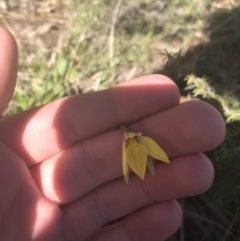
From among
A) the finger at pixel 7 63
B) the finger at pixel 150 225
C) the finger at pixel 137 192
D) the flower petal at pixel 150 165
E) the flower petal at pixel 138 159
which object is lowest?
the finger at pixel 150 225

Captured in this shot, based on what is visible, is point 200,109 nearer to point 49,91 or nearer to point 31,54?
point 49,91

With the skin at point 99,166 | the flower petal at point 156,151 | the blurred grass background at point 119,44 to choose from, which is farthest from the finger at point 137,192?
the blurred grass background at point 119,44

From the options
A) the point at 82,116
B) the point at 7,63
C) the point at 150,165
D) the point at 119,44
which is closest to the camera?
the point at 7,63

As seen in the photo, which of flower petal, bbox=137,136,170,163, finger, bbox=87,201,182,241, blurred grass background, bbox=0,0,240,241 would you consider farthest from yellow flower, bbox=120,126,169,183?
blurred grass background, bbox=0,0,240,241

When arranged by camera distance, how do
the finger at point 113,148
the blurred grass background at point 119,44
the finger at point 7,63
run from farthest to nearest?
the blurred grass background at point 119,44, the finger at point 113,148, the finger at point 7,63

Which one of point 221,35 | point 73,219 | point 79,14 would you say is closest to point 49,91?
point 79,14

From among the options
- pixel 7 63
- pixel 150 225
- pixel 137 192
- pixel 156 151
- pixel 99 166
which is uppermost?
pixel 7 63

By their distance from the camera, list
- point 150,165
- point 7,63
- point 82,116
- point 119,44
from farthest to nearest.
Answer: point 119,44 → point 82,116 → point 150,165 → point 7,63

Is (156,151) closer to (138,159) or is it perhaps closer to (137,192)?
(138,159)

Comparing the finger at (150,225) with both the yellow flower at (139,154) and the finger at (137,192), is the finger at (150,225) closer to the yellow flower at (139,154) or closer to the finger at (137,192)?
the finger at (137,192)

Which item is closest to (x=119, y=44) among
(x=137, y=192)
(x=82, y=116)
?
(x=82, y=116)
